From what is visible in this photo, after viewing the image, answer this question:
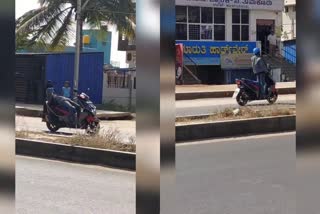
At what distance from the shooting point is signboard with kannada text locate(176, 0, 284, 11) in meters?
27.9

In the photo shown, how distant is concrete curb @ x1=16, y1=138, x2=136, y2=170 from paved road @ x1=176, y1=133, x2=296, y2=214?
67 cm

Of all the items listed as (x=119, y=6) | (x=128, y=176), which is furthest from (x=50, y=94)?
(x=119, y=6)

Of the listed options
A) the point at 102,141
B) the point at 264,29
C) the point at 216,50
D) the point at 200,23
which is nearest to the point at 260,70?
the point at 102,141

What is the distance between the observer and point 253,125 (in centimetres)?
989

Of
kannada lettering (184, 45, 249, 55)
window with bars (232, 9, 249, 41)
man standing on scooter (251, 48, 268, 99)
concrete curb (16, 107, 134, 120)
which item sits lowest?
concrete curb (16, 107, 134, 120)

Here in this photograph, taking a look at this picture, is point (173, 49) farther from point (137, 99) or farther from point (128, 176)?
point (128, 176)

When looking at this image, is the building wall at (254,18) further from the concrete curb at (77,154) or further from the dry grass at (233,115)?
the concrete curb at (77,154)

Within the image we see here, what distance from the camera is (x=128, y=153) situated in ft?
22.7

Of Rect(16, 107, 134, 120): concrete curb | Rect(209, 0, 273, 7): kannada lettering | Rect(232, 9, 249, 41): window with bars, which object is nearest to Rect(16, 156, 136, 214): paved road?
Rect(16, 107, 134, 120): concrete curb

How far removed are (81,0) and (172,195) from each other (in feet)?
61.0

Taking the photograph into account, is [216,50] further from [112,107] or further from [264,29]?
[112,107]

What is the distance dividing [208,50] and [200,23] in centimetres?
148

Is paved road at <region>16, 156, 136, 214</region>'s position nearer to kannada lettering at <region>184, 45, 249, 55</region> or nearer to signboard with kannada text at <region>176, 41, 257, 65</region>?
signboard with kannada text at <region>176, 41, 257, 65</region>

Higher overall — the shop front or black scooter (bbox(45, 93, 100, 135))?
the shop front
